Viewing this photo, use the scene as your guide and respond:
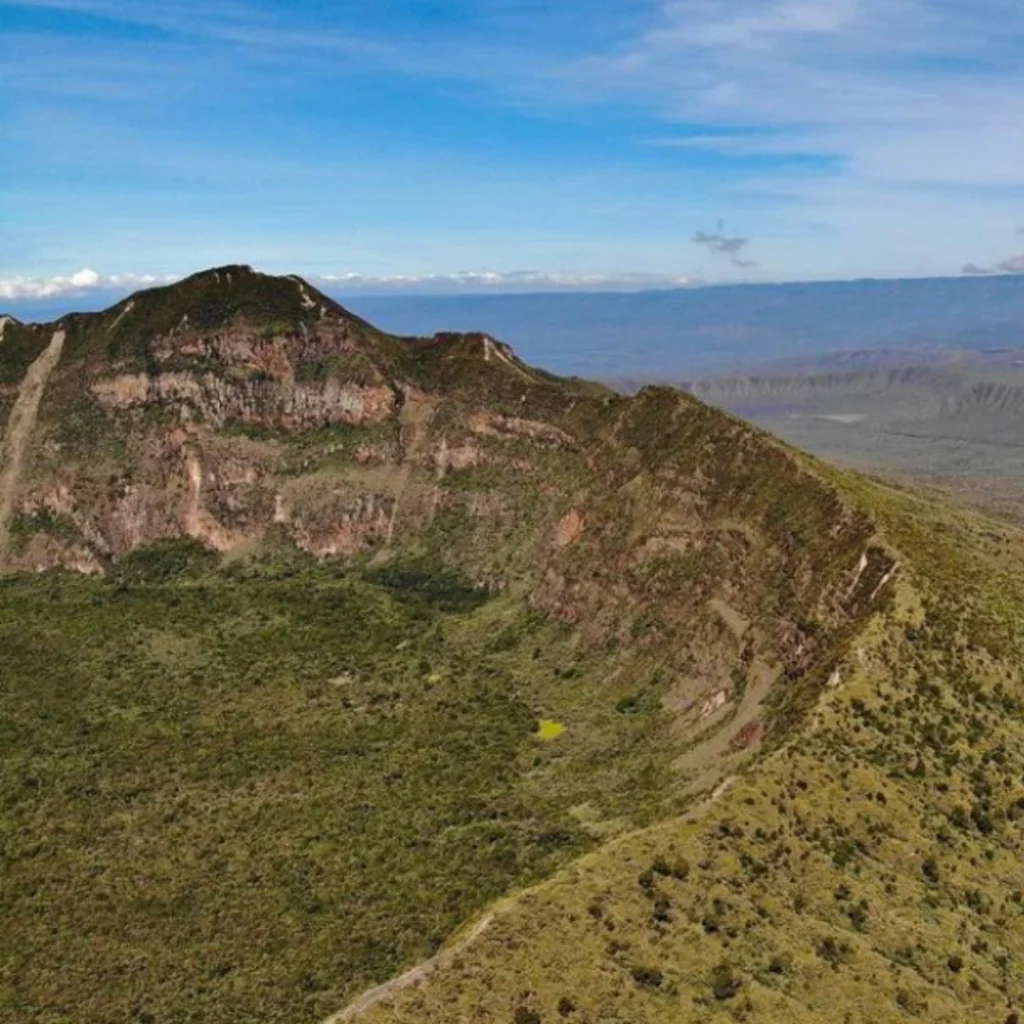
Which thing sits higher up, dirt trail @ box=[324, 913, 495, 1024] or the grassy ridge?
dirt trail @ box=[324, 913, 495, 1024]

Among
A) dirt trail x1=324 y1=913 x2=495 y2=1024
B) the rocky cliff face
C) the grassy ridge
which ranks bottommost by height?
the grassy ridge

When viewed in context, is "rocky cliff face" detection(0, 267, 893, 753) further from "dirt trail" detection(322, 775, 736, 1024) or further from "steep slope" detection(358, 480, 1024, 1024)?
"dirt trail" detection(322, 775, 736, 1024)

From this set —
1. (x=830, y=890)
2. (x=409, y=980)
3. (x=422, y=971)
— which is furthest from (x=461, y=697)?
(x=409, y=980)

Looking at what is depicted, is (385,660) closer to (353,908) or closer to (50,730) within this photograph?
(50,730)

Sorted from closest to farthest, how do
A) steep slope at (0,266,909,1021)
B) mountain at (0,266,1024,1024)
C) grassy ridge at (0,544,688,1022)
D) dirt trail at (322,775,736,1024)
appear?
dirt trail at (322,775,736,1024), mountain at (0,266,1024,1024), grassy ridge at (0,544,688,1022), steep slope at (0,266,909,1021)

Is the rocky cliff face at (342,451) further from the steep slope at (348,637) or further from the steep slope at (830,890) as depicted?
the steep slope at (830,890)

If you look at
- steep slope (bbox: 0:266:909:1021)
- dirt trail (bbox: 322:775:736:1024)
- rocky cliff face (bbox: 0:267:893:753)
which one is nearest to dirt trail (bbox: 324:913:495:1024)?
dirt trail (bbox: 322:775:736:1024)
